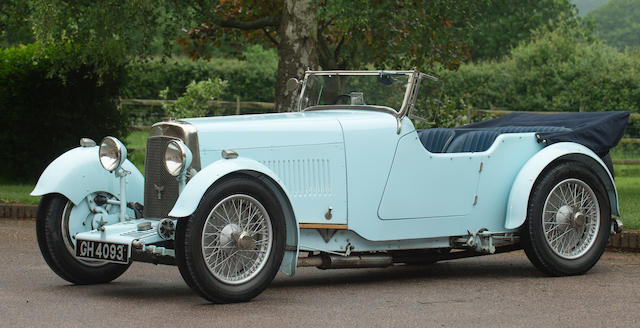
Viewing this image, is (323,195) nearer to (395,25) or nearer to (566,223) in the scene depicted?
(566,223)

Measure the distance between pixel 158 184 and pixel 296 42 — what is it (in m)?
6.07

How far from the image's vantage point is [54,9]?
11750mm

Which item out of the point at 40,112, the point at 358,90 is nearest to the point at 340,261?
the point at 358,90

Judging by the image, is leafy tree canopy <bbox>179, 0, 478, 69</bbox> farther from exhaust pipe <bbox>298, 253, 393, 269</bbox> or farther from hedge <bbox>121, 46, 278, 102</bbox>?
hedge <bbox>121, 46, 278, 102</bbox>

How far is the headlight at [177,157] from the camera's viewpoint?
6.25m

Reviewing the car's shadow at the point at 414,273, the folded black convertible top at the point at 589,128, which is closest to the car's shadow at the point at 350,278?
the car's shadow at the point at 414,273

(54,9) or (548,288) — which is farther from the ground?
(54,9)

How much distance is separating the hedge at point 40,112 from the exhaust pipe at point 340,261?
29.8 ft

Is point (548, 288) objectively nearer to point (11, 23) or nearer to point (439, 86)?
point (439, 86)

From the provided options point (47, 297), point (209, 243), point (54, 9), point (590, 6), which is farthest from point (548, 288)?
point (590, 6)

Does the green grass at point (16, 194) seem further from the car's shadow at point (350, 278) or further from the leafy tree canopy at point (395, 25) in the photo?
the car's shadow at point (350, 278)

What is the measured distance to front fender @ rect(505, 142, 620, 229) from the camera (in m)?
7.33

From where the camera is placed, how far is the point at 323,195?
6.74 metres

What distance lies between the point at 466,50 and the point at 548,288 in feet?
31.9
